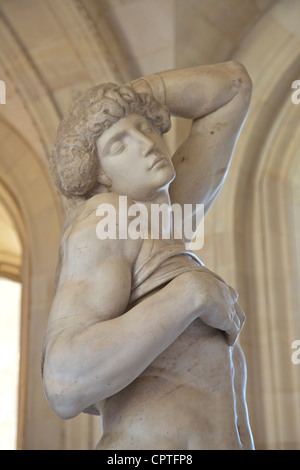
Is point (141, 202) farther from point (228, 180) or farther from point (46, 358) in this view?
point (228, 180)

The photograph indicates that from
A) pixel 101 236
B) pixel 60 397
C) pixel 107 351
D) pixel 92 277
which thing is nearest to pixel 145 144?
pixel 101 236

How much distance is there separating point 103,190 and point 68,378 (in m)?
0.76

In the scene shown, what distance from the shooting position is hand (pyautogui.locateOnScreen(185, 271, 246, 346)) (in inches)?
91.2

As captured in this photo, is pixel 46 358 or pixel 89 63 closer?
pixel 46 358

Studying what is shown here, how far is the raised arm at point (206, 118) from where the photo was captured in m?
Answer: 3.01

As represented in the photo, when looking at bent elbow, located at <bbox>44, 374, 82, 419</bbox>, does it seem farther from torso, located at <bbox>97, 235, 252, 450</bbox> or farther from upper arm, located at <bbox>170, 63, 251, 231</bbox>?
upper arm, located at <bbox>170, 63, 251, 231</bbox>

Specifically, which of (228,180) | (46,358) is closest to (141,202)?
(46,358)

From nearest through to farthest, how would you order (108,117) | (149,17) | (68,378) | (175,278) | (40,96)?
(68,378)
(175,278)
(108,117)
(149,17)
(40,96)

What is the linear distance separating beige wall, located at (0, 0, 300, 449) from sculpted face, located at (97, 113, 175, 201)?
4484 millimetres

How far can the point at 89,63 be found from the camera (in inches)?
295

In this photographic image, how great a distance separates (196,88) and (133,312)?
42.6 inches

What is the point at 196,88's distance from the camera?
118 inches

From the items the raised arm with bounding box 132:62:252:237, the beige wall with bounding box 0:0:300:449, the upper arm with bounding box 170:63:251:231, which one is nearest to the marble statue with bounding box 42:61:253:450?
the raised arm with bounding box 132:62:252:237

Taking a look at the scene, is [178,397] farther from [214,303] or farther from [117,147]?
[117,147]
